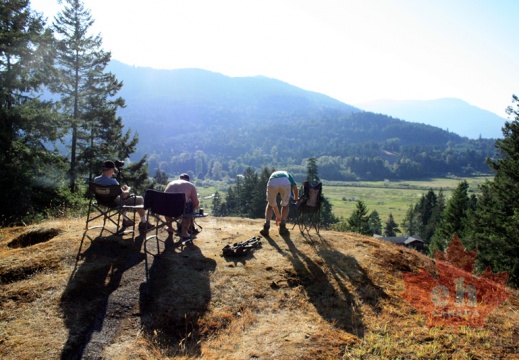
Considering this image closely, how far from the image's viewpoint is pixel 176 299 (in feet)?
16.3

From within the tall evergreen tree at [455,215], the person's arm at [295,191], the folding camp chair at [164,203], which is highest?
the person's arm at [295,191]

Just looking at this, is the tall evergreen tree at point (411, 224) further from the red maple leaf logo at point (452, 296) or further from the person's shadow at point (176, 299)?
the person's shadow at point (176, 299)

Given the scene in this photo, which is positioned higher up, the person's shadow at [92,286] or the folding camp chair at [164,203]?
the folding camp chair at [164,203]

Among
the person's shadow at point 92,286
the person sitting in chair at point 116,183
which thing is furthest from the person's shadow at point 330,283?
the person sitting in chair at point 116,183

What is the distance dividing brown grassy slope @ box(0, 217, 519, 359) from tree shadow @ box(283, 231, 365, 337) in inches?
0.8

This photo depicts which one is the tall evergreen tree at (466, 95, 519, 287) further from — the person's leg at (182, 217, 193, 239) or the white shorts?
the person's leg at (182, 217, 193, 239)

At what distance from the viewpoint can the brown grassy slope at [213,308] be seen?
3994mm

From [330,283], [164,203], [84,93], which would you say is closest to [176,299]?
[164,203]

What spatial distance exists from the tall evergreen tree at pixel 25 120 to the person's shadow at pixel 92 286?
8461mm

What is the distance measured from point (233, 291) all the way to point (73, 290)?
2.52m

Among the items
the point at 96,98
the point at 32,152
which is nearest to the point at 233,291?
the point at 32,152

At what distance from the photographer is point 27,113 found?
1373 centimetres

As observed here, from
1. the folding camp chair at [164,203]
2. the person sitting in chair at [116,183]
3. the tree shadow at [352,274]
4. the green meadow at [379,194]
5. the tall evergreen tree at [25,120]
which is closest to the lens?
the tree shadow at [352,274]

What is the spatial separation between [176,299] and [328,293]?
2.61 metres
